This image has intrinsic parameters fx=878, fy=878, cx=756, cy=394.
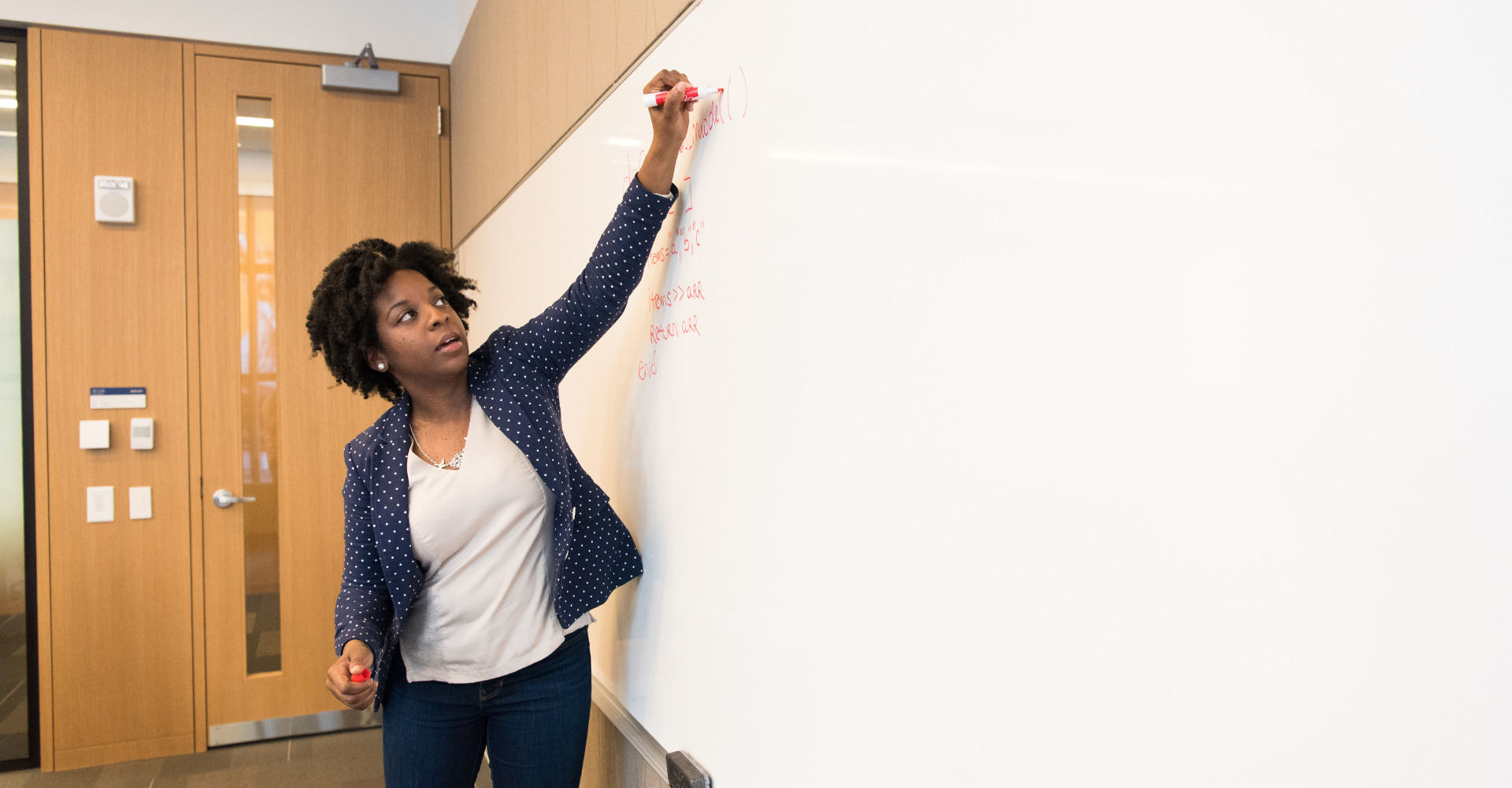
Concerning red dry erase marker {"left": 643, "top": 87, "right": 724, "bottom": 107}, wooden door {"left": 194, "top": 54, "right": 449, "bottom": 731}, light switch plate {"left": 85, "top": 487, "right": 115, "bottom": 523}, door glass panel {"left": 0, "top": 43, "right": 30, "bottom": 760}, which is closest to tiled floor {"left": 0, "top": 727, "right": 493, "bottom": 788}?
wooden door {"left": 194, "top": 54, "right": 449, "bottom": 731}

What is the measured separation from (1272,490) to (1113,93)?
0.81 ft

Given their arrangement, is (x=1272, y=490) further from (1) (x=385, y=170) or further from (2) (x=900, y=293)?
(1) (x=385, y=170)

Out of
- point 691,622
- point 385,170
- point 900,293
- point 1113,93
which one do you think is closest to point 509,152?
point 385,170

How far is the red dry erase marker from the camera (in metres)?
1.06

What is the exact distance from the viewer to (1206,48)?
48 centimetres

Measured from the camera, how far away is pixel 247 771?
9.62 feet

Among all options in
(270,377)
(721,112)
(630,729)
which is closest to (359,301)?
(721,112)

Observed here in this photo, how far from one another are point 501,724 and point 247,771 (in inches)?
85.1

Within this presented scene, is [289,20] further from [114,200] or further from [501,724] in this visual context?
[501,724]

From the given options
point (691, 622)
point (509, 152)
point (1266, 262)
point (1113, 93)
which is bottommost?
point (691, 622)

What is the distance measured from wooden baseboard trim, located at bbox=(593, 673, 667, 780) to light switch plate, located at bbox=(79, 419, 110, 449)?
2.31 metres

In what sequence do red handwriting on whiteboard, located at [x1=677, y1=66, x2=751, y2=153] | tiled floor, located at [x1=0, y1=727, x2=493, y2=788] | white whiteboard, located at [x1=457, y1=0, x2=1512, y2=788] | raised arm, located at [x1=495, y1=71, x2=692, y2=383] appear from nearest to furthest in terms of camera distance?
1. white whiteboard, located at [x1=457, y1=0, x2=1512, y2=788]
2. red handwriting on whiteboard, located at [x1=677, y1=66, x2=751, y2=153]
3. raised arm, located at [x1=495, y1=71, x2=692, y2=383]
4. tiled floor, located at [x1=0, y1=727, x2=493, y2=788]

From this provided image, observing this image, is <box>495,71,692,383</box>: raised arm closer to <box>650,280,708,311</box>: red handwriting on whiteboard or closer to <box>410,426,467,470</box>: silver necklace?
<box>650,280,708,311</box>: red handwriting on whiteboard

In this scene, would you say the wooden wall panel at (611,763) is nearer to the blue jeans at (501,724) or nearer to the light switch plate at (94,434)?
the blue jeans at (501,724)
